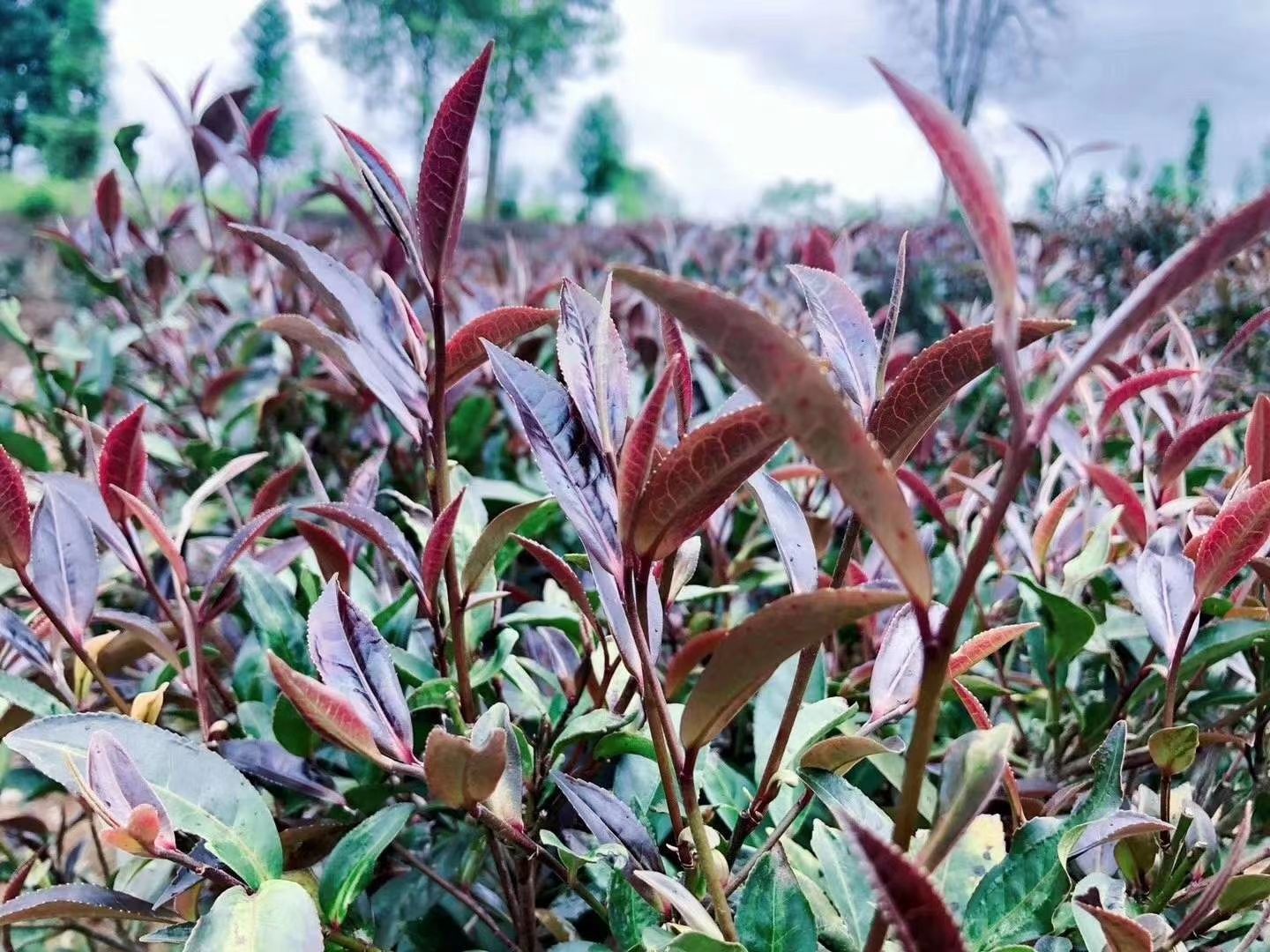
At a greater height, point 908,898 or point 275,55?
point 275,55

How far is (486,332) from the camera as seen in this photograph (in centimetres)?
66

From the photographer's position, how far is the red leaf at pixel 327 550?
0.79 meters

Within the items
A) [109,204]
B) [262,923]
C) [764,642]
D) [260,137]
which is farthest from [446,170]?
[109,204]

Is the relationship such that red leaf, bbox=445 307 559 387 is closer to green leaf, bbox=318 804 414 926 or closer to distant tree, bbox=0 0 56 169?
green leaf, bbox=318 804 414 926

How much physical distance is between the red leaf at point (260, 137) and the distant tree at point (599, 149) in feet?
123

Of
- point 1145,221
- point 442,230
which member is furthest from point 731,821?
point 1145,221

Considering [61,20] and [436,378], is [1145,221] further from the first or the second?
[61,20]

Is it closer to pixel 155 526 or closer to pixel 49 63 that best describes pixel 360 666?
pixel 155 526

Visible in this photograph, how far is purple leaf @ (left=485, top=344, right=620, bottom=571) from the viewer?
0.50m

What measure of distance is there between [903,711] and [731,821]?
20 cm

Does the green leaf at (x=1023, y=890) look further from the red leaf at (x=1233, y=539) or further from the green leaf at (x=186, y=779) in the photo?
the green leaf at (x=186, y=779)

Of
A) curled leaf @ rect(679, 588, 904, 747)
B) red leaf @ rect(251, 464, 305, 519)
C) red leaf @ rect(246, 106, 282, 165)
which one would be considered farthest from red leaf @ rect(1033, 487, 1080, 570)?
red leaf @ rect(246, 106, 282, 165)

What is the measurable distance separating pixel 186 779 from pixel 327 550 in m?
0.27

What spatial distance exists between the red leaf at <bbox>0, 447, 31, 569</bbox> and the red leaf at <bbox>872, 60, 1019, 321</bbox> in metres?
0.65
